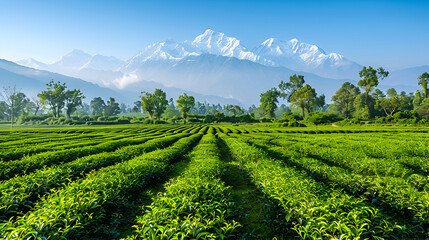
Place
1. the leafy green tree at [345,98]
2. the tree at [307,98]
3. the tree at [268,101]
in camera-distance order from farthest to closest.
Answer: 1. the tree at [268,101]
2. the leafy green tree at [345,98]
3. the tree at [307,98]

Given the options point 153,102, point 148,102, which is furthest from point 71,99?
point 153,102

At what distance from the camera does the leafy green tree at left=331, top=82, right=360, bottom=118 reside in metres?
99.6

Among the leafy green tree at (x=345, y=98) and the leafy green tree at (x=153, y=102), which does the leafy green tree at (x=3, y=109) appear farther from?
the leafy green tree at (x=345, y=98)

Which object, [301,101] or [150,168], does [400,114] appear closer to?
[301,101]

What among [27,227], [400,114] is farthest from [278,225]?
[400,114]

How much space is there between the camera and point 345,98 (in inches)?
3952

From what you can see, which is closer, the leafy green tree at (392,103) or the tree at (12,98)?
the leafy green tree at (392,103)

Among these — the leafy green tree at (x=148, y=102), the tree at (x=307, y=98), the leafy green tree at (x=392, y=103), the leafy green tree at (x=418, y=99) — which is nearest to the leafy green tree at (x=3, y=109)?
the leafy green tree at (x=148, y=102)

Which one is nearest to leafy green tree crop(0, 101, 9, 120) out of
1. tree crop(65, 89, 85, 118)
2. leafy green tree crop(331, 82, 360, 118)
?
tree crop(65, 89, 85, 118)

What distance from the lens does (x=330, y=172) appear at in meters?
8.34

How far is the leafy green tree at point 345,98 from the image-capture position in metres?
99.6

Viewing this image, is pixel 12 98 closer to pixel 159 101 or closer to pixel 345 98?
pixel 159 101

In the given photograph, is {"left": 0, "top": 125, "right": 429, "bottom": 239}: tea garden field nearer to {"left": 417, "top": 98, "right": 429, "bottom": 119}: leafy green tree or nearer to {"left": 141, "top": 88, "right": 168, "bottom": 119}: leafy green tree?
{"left": 417, "top": 98, "right": 429, "bottom": 119}: leafy green tree

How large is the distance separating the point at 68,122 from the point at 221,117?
277 feet
